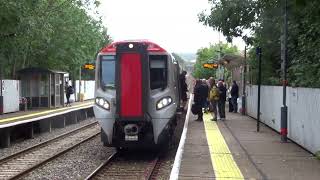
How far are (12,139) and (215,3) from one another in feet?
36.5

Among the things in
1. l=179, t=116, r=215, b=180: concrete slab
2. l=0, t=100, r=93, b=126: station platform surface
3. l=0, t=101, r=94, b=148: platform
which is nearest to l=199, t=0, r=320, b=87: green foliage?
l=179, t=116, r=215, b=180: concrete slab

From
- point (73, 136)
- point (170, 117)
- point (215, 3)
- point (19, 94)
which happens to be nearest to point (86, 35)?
point (19, 94)

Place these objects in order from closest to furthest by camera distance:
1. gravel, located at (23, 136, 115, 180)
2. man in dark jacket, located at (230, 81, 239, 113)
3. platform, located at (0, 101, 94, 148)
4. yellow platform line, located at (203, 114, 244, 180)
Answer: yellow platform line, located at (203, 114, 244, 180), gravel, located at (23, 136, 115, 180), platform, located at (0, 101, 94, 148), man in dark jacket, located at (230, 81, 239, 113)

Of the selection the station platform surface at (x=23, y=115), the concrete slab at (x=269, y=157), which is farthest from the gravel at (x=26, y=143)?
the concrete slab at (x=269, y=157)

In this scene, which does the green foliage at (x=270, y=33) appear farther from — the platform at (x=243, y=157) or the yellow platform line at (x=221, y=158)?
the yellow platform line at (x=221, y=158)

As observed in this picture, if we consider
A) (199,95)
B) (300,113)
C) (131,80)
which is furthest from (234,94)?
(131,80)

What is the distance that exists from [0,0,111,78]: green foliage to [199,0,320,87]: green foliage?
28.7 feet

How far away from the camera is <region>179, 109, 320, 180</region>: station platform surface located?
10.9 m

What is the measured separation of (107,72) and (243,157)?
13.1 feet

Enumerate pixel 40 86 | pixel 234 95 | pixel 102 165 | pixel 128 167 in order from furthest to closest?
1. pixel 40 86
2. pixel 234 95
3. pixel 128 167
4. pixel 102 165

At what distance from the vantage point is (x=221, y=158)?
13070 millimetres

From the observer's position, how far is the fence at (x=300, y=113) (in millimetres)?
13563

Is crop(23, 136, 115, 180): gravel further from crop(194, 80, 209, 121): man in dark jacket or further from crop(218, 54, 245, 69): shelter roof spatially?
crop(218, 54, 245, 69): shelter roof

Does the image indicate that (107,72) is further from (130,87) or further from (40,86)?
Result: (40,86)
